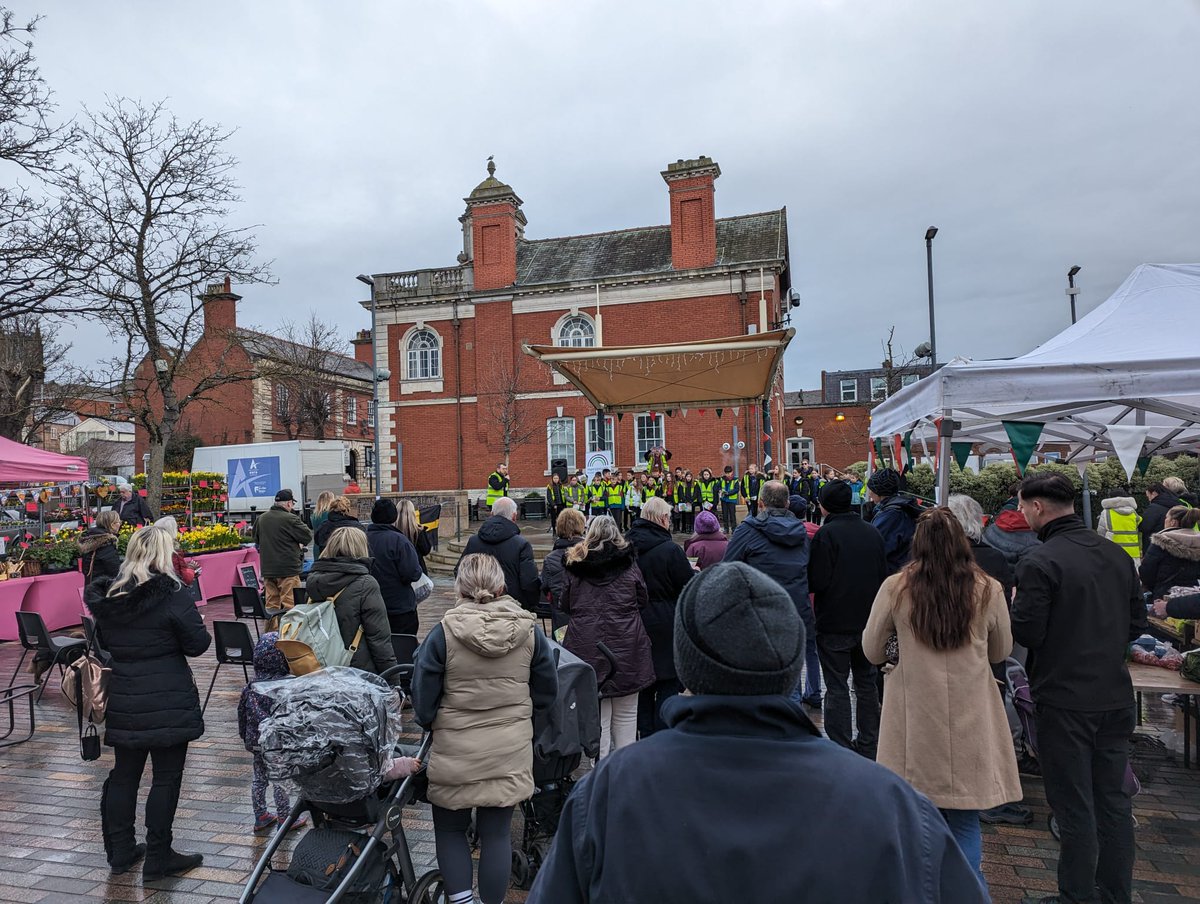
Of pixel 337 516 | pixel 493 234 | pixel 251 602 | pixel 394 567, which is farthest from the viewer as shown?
pixel 493 234

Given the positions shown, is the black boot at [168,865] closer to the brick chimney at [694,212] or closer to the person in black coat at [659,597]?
the person in black coat at [659,597]

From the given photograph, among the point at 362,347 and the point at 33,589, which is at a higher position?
the point at 362,347

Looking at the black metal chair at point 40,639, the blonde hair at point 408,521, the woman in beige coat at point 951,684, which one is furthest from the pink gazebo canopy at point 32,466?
the woman in beige coat at point 951,684

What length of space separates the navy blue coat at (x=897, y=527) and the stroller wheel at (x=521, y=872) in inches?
134

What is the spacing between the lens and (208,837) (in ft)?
15.3

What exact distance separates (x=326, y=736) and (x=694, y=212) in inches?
1138

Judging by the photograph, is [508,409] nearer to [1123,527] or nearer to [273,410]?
[273,410]

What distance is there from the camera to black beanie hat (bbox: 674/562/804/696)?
4.63ft

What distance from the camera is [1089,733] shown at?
3592 mm

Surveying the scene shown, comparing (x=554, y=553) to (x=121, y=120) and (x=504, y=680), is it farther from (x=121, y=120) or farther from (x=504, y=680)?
(x=121, y=120)

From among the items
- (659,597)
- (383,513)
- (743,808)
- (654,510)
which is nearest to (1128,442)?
(654,510)

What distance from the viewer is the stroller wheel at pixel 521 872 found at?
397 centimetres

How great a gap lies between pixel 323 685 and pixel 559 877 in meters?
1.85

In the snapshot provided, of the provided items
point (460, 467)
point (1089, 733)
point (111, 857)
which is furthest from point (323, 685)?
point (460, 467)
